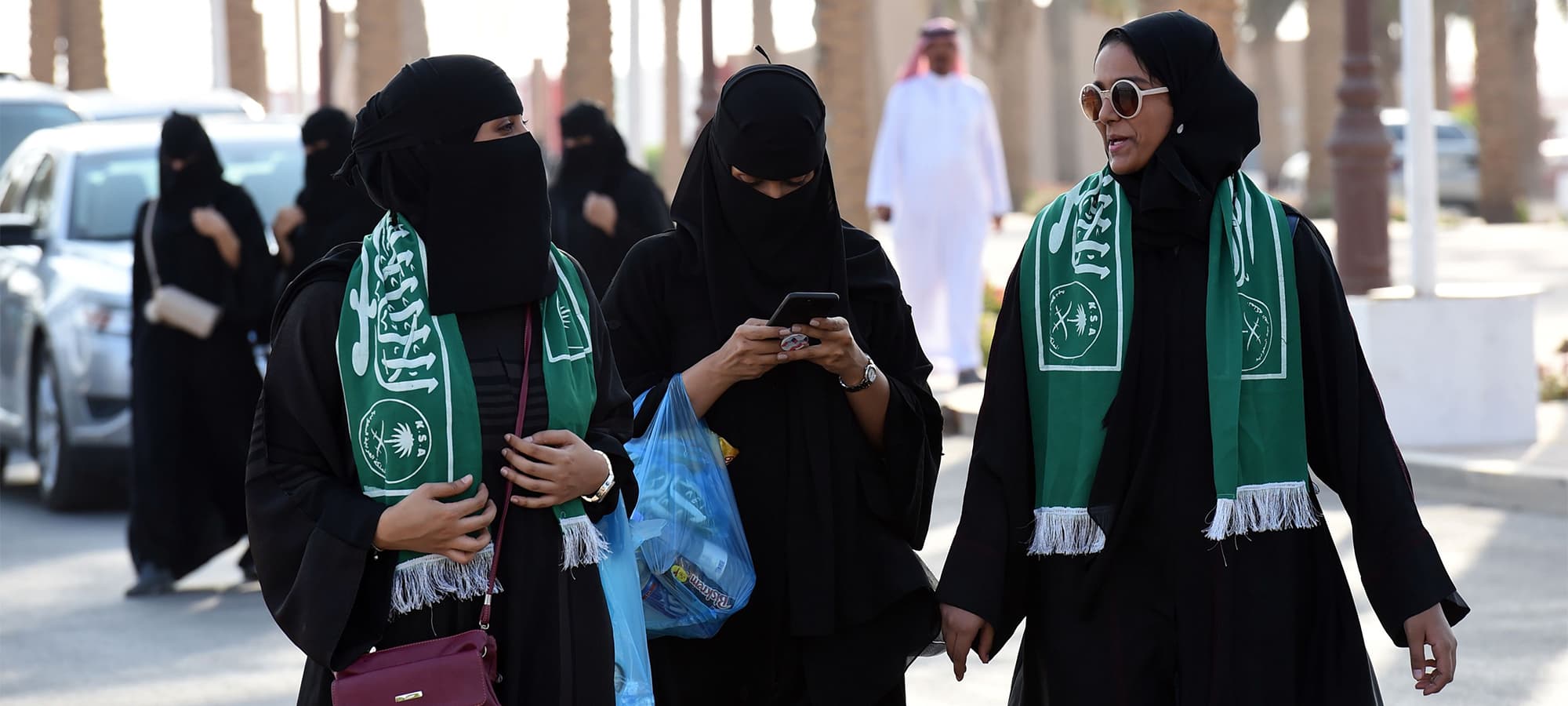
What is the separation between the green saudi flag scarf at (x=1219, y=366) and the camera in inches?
133

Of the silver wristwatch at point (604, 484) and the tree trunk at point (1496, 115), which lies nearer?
the silver wristwatch at point (604, 484)

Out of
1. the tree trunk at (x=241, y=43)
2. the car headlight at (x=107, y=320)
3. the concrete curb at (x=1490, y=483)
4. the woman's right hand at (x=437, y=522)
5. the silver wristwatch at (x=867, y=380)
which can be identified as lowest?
the concrete curb at (x=1490, y=483)

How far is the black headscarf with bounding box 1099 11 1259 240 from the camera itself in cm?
344

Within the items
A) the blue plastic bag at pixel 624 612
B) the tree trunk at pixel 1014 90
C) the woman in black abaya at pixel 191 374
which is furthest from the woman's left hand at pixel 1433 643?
the tree trunk at pixel 1014 90

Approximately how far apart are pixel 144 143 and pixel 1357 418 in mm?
8354

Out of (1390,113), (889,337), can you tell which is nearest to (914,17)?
(1390,113)

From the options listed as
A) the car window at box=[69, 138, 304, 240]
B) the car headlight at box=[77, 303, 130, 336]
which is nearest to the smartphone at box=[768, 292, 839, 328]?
the car headlight at box=[77, 303, 130, 336]

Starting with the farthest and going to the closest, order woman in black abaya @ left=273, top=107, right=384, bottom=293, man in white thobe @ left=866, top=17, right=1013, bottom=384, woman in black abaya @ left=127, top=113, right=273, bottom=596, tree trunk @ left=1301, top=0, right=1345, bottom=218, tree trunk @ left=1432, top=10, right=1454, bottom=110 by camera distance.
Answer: tree trunk @ left=1432, top=10, right=1454, bottom=110, tree trunk @ left=1301, top=0, right=1345, bottom=218, man in white thobe @ left=866, top=17, right=1013, bottom=384, woman in black abaya @ left=127, top=113, right=273, bottom=596, woman in black abaya @ left=273, top=107, right=384, bottom=293

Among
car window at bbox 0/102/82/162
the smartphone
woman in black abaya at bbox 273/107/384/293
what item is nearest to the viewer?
the smartphone

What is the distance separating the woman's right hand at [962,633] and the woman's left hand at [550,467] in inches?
27.4

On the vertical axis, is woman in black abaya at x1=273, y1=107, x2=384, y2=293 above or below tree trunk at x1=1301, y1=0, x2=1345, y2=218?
below

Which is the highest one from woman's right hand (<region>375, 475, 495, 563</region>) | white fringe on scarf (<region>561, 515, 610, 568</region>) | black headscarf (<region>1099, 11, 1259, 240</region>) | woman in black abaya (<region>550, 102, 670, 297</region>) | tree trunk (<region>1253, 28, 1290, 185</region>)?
tree trunk (<region>1253, 28, 1290, 185</region>)

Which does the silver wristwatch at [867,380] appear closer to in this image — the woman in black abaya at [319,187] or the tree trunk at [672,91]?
the woman in black abaya at [319,187]

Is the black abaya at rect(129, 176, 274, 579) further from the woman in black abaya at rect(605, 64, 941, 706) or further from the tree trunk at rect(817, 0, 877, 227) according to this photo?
the tree trunk at rect(817, 0, 877, 227)
